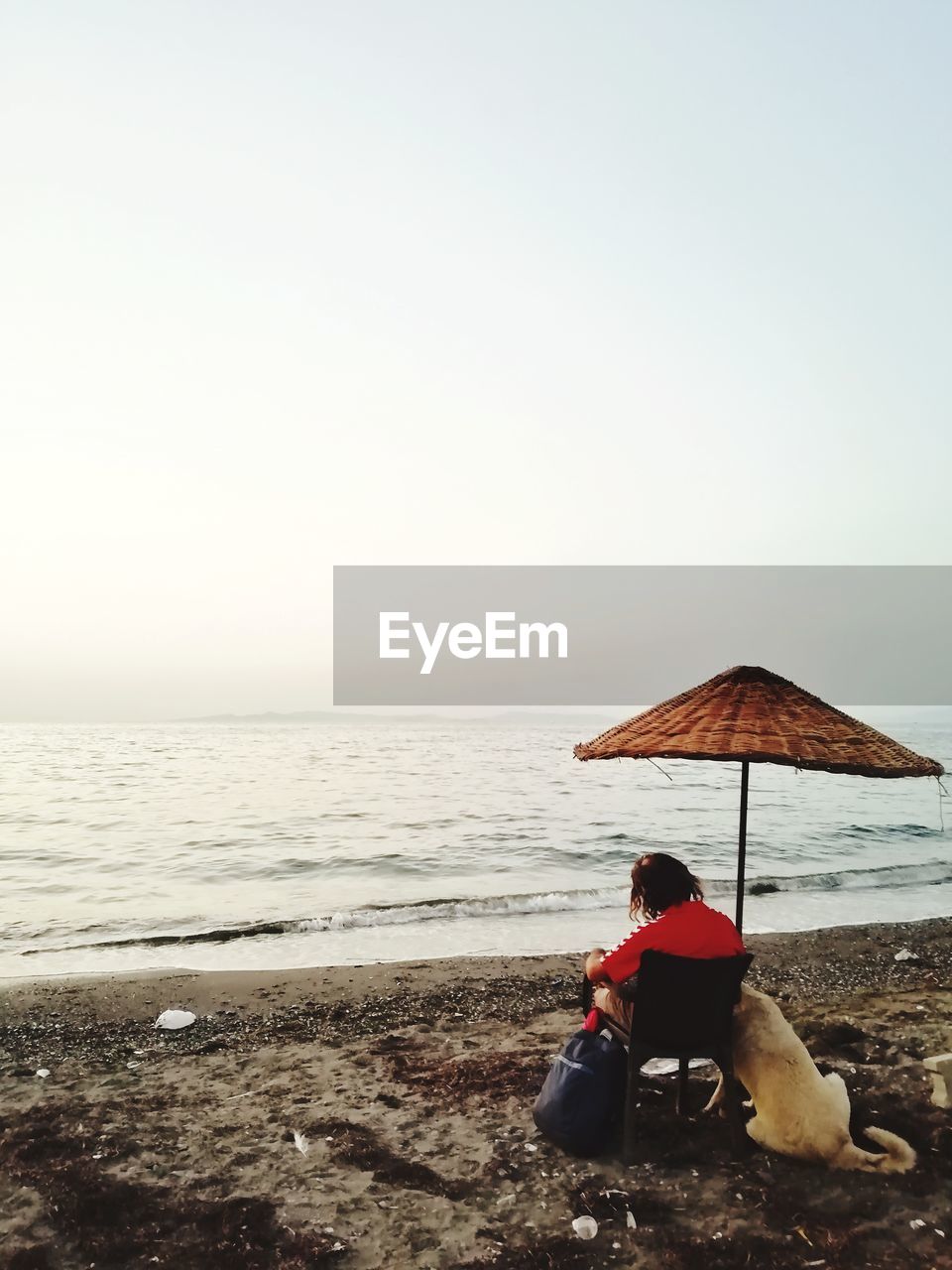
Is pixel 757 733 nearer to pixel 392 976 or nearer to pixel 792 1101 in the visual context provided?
pixel 792 1101

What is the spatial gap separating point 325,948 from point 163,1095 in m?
5.07

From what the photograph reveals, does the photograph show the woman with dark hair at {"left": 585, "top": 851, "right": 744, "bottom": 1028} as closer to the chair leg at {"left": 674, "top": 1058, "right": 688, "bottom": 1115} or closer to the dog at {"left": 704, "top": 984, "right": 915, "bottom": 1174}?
the dog at {"left": 704, "top": 984, "right": 915, "bottom": 1174}

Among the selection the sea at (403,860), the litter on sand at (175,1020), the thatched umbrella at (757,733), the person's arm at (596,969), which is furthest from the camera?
the sea at (403,860)

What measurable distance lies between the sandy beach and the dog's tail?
0.19 ft

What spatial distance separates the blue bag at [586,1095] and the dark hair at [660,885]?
31.1 inches

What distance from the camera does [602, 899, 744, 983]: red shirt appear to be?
4.38 m

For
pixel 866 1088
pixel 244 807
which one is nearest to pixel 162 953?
pixel 866 1088

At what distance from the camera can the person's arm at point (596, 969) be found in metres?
4.49

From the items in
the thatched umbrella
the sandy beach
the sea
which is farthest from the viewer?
the sea

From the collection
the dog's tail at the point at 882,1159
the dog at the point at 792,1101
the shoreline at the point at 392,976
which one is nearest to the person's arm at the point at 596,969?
the dog at the point at 792,1101

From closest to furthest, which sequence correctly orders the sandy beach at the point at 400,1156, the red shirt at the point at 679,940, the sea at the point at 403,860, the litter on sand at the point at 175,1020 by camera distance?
the sandy beach at the point at 400,1156, the red shirt at the point at 679,940, the litter on sand at the point at 175,1020, the sea at the point at 403,860

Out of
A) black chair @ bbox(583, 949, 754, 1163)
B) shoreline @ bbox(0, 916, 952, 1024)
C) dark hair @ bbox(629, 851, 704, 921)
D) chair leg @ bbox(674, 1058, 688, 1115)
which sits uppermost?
dark hair @ bbox(629, 851, 704, 921)

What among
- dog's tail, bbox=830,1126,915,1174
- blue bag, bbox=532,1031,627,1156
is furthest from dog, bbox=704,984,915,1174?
blue bag, bbox=532,1031,627,1156

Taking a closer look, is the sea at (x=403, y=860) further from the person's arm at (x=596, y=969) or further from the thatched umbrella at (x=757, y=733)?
the person's arm at (x=596, y=969)
